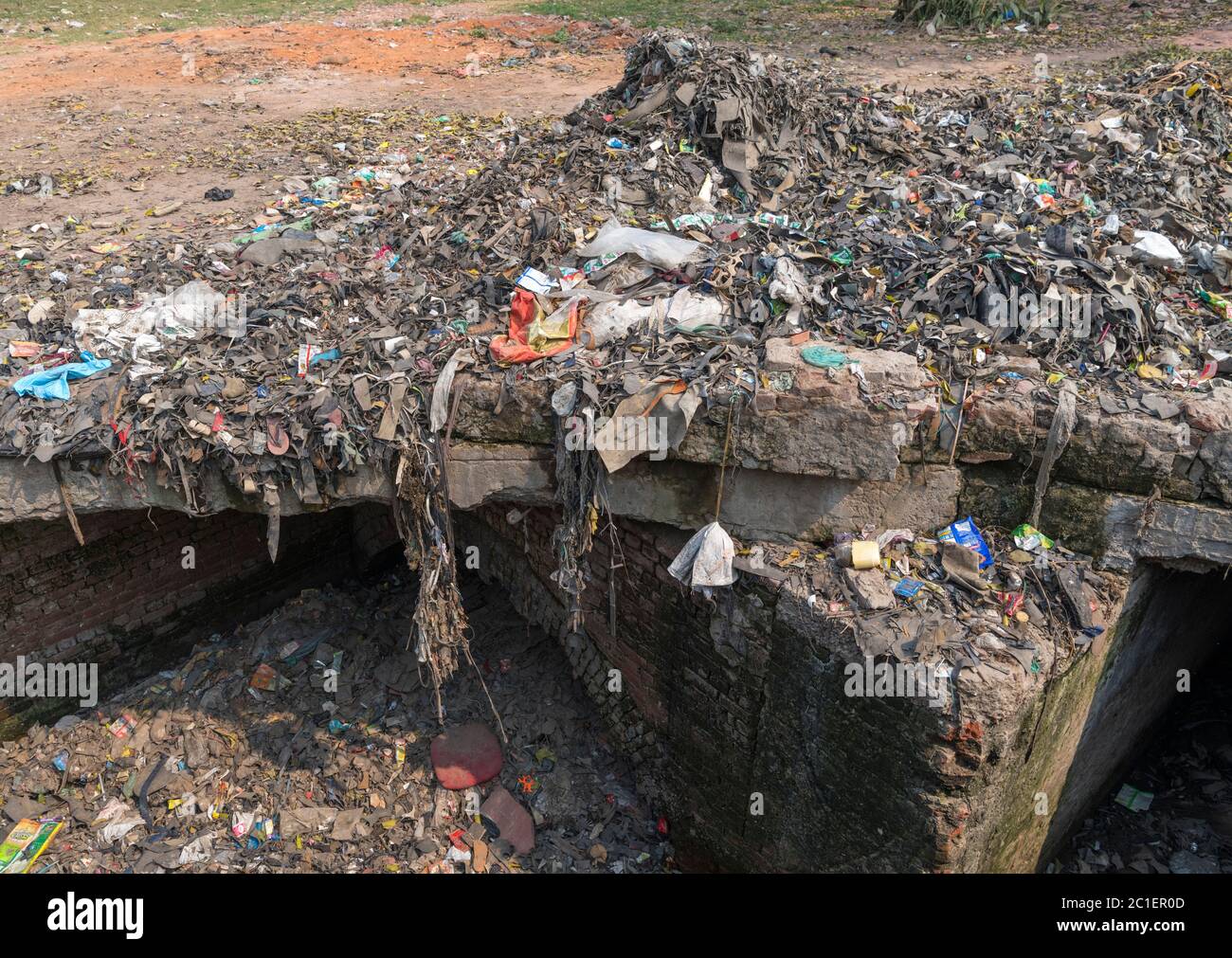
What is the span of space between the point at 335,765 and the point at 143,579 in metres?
2.17

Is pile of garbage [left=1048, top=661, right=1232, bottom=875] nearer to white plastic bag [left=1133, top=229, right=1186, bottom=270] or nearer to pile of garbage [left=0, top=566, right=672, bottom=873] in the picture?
pile of garbage [left=0, top=566, right=672, bottom=873]

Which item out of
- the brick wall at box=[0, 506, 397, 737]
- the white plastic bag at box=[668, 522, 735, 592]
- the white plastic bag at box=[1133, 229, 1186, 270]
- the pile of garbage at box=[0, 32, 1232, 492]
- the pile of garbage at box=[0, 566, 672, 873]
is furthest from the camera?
the brick wall at box=[0, 506, 397, 737]

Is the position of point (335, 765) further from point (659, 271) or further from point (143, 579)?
point (659, 271)

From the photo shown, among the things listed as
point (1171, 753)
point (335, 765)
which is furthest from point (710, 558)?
point (1171, 753)

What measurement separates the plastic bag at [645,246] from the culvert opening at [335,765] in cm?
272

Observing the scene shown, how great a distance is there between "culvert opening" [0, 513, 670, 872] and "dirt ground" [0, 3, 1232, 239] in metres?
3.82

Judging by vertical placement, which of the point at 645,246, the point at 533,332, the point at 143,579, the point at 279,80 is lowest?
the point at 143,579

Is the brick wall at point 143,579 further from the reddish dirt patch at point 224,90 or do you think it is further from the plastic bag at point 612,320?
the plastic bag at point 612,320

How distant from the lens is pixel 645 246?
16.5 feet

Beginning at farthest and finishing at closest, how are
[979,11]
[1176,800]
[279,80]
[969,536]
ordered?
[979,11]
[279,80]
[1176,800]
[969,536]

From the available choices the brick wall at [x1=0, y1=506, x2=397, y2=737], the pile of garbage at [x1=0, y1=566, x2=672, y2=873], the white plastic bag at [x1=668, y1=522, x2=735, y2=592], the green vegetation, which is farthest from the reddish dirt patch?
the white plastic bag at [x1=668, y1=522, x2=735, y2=592]

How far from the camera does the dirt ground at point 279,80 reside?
8.38 meters

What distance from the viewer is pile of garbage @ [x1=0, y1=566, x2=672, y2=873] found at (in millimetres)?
5332
